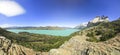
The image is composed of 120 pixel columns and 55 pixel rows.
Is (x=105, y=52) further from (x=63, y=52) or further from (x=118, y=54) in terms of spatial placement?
(x=63, y=52)

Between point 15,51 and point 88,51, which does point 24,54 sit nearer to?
point 15,51

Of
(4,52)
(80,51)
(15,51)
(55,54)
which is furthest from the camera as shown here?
(15,51)

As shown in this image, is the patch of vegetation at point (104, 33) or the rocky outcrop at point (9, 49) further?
the rocky outcrop at point (9, 49)

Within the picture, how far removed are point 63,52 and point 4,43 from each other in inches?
1209

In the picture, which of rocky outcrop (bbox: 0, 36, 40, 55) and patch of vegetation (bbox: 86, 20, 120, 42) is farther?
rocky outcrop (bbox: 0, 36, 40, 55)

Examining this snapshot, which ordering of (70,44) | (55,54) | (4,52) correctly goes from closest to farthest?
(55,54) → (70,44) → (4,52)

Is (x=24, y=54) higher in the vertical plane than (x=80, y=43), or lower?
lower

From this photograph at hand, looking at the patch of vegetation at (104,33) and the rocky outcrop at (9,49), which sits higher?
the patch of vegetation at (104,33)

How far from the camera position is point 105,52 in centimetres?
3606

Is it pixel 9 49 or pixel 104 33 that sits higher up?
pixel 104 33

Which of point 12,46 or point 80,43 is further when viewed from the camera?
point 12,46

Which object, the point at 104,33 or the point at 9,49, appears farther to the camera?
the point at 104,33

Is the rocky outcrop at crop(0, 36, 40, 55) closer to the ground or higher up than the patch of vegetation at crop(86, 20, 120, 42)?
closer to the ground

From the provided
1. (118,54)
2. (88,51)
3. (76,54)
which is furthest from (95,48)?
(76,54)
